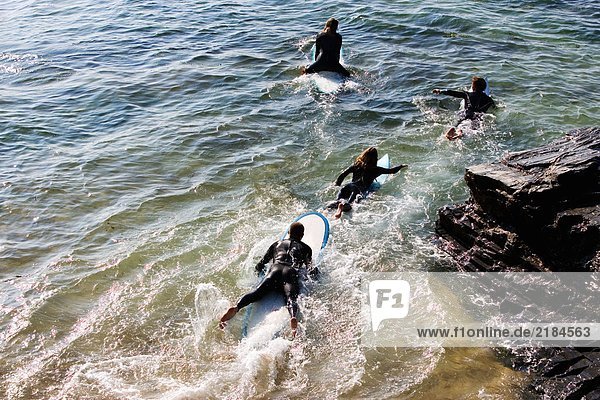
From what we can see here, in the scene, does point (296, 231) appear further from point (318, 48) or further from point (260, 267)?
point (318, 48)

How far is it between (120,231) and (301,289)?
350 centimetres

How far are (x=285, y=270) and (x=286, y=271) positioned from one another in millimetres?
25

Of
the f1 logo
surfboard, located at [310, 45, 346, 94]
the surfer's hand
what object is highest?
surfboard, located at [310, 45, 346, 94]

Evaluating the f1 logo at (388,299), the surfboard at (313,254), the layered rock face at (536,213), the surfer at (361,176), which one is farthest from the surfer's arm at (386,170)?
the f1 logo at (388,299)

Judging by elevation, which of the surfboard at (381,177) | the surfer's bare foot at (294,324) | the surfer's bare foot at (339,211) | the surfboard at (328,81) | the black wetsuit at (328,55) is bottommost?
the surfer's bare foot at (294,324)

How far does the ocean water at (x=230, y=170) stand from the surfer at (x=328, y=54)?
0.53 meters

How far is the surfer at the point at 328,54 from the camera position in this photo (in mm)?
15719

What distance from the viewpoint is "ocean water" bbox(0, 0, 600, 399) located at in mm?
7152

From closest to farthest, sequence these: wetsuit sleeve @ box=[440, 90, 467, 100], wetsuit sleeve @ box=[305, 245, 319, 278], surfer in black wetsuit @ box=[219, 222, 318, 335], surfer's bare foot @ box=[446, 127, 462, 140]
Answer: surfer in black wetsuit @ box=[219, 222, 318, 335], wetsuit sleeve @ box=[305, 245, 319, 278], surfer's bare foot @ box=[446, 127, 462, 140], wetsuit sleeve @ box=[440, 90, 467, 100]

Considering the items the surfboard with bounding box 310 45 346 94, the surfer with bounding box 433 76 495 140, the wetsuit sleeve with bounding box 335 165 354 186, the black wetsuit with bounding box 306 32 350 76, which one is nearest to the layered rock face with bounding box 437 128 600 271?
the wetsuit sleeve with bounding box 335 165 354 186

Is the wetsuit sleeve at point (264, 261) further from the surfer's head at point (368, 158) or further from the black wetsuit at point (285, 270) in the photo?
the surfer's head at point (368, 158)

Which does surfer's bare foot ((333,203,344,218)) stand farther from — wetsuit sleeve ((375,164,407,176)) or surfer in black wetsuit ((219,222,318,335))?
surfer in black wetsuit ((219,222,318,335))

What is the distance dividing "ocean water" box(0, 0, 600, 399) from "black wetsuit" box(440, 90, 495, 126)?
0.39 metres

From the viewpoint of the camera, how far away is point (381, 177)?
37.1 ft
